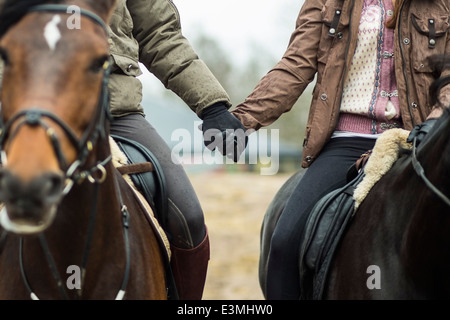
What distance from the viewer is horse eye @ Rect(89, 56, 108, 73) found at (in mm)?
2613

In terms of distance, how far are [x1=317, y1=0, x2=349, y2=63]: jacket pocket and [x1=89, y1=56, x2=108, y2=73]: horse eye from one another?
A: 2073 millimetres

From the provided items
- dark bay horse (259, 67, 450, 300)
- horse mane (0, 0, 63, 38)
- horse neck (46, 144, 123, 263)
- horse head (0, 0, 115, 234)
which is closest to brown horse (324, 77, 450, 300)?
dark bay horse (259, 67, 450, 300)

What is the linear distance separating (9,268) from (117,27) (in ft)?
5.02

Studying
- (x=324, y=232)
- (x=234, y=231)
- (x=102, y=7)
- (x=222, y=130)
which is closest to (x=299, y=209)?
(x=324, y=232)

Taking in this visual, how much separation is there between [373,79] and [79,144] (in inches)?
90.6

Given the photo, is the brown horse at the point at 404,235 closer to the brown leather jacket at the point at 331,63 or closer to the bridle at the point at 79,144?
the brown leather jacket at the point at 331,63

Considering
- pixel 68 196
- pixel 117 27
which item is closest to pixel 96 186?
pixel 68 196

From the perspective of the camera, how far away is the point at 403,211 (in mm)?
3520

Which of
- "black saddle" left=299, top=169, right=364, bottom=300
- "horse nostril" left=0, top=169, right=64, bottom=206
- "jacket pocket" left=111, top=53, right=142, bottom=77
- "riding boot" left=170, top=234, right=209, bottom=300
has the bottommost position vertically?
"riding boot" left=170, top=234, right=209, bottom=300

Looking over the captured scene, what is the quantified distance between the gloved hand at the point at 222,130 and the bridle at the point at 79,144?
107 centimetres

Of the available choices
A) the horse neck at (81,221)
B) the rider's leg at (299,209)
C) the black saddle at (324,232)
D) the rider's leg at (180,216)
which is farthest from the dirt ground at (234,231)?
the horse neck at (81,221)

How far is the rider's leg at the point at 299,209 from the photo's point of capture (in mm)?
4180

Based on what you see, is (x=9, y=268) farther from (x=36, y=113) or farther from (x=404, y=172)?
(x=404, y=172)

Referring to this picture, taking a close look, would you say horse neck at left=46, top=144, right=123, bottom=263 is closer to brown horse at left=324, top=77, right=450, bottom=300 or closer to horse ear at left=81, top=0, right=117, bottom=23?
horse ear at left=81, top=0, right=117, bottom=23
